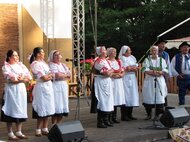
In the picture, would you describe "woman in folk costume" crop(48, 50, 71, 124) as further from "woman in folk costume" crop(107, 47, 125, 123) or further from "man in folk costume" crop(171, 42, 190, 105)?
"man in folk costume" crop(171, 42, 190, 105)

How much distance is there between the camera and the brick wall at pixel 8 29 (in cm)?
1609

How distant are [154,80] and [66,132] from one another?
13.1ft

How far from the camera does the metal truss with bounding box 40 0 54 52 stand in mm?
17234

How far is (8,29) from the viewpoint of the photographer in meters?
16.2

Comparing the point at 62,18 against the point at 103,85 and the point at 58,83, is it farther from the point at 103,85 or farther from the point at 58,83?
the point at 58,83

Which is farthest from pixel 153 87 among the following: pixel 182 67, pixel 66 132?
pixel 66 132

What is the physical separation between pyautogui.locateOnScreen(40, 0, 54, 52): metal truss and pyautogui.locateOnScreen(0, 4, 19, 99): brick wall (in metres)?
1.13

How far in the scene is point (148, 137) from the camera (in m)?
9.93

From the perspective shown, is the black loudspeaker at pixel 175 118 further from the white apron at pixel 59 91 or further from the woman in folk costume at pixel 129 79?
the white apron at pixel 59 91

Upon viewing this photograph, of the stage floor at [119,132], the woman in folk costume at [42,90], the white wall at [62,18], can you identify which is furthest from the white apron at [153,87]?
the white wall at [62,18]

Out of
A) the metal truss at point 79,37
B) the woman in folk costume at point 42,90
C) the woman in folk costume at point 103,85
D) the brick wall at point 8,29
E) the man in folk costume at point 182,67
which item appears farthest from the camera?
the metal truss at point 79,37

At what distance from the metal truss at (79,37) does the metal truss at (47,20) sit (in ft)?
2.86

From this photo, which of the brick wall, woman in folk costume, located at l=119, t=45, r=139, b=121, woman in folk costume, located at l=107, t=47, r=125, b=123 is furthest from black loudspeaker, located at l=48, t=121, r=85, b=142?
the brick wall


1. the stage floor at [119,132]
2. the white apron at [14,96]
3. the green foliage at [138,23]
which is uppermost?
the green foliage at [138,23]
